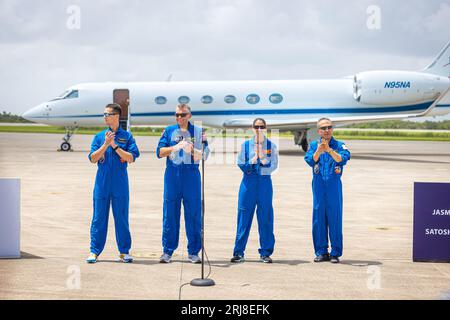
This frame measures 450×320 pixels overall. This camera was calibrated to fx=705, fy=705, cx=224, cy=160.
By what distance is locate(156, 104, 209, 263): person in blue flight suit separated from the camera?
8.59 metres

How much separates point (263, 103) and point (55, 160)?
10.1 meters

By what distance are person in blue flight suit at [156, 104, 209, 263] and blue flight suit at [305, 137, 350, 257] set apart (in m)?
1.43

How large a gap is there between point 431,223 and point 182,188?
3.06 metres

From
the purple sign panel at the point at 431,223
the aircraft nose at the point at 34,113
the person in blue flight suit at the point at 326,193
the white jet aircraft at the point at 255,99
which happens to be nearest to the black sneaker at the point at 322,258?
the person in blue flight suit at the point at 326,193

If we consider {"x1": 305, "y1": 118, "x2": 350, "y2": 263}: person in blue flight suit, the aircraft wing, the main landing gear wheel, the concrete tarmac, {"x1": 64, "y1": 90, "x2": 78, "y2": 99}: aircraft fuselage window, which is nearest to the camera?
the concrete tarmac

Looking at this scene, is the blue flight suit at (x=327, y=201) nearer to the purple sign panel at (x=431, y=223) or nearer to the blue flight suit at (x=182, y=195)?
the purple sign panel at (x=431, y=223)

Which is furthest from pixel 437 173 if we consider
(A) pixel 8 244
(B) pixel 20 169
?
(A) pixel 8 244

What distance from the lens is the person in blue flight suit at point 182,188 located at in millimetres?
8586

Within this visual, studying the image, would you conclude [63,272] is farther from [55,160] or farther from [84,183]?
[55,160]

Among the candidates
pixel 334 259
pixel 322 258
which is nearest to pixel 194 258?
pixel 322 258

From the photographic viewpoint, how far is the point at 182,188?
28.4ft

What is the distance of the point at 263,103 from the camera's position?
3244 centimetres

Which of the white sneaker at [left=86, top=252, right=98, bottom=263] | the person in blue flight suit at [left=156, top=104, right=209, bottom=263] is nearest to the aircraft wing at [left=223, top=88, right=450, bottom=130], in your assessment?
the person in blue flight suit at [left=156, top=104, right=209, bottom=263]

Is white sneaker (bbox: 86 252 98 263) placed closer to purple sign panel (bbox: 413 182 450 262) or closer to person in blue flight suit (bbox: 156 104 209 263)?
person in blue flight suit (bbox: 156 104 209 263)
